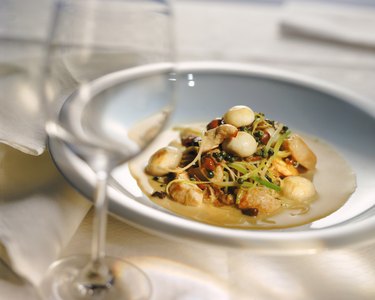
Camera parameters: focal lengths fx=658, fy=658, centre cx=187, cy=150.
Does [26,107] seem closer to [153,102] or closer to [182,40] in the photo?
A: [153,102]

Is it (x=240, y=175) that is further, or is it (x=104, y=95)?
(x=240, y=175)

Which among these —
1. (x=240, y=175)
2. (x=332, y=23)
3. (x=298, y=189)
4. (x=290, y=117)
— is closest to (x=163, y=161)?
(x=240, y=175)

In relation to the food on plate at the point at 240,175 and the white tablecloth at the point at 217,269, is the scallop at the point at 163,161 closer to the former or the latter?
the food on plate at the point at 240,175

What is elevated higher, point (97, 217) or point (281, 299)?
point (97, 217)

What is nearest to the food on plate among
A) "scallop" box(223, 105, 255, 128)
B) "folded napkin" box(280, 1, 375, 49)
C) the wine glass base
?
"scallop" box(223, 105, 255, 128)

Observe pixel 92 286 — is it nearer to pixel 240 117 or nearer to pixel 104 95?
pixel 104 95

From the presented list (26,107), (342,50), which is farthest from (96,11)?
(342,50)
